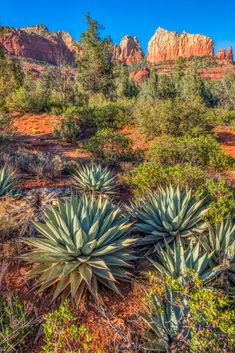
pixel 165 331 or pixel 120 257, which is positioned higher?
pixel 165 331

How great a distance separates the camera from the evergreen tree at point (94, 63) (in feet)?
70.5

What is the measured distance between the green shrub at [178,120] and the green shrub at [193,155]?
3.33 m

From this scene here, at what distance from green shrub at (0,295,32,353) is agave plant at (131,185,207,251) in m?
1.83

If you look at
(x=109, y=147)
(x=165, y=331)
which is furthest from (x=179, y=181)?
(x=109, y=147)

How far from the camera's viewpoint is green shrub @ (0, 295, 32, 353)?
238cm

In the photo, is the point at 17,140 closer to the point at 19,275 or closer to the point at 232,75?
the point at 19,275

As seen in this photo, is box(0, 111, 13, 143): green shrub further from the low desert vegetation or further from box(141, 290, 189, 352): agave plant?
box(141, 290, 189, 352): agave plant

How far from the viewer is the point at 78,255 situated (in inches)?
128

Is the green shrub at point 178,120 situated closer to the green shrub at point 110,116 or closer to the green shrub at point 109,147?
the green shrub at point 110,116

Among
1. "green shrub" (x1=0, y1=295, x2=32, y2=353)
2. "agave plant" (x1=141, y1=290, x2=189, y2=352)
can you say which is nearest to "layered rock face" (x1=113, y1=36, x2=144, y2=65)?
"green shrub" (x1=0, y1=295, x2=32, y2=353)

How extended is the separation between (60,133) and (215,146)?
716 centimetres

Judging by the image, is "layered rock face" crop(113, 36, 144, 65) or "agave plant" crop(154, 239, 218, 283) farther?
"layered rock face" crop(113, 36, 144, 65)

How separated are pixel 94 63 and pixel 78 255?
2075 centimetres

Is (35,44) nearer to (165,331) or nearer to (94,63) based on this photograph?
(94,63)
